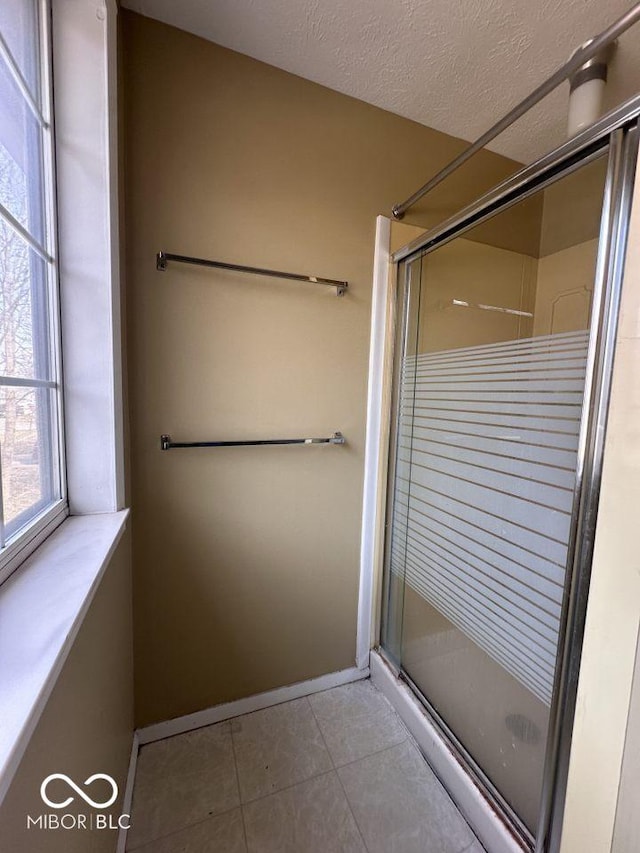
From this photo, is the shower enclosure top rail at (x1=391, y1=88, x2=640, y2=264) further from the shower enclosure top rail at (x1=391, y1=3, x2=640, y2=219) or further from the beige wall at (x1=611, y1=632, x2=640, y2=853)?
the beige wall at (x1=611, y1=632, x2=640, y2=853)

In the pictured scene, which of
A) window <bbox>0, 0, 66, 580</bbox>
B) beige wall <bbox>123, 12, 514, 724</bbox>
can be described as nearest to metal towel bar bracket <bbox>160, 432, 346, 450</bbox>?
beige wall <bbox>123, 12, 514, 724</bbox>

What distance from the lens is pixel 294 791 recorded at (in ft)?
3.78

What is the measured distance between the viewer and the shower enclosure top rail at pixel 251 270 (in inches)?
44.2

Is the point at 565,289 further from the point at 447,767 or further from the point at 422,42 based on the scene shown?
the point at 447,767

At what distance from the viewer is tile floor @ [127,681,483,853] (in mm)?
1029

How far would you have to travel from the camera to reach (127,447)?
1124 millimetres

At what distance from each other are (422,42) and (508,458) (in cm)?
137

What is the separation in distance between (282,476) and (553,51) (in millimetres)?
1721

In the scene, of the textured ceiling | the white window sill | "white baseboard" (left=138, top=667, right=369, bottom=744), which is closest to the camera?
the white window sill

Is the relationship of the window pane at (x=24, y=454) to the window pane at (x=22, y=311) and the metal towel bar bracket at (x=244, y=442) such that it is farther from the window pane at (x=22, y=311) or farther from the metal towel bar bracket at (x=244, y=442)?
the metal towel bar bracket at (x=244, y=442)

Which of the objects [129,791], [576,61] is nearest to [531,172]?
[576,61]

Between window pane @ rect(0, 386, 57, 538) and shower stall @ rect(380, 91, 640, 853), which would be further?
shower stall @ rect(380, 91, 640, 853)

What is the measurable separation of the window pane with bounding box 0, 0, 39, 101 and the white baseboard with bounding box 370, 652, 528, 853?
2.20 metres

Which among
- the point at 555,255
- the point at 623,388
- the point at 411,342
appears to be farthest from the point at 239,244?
the point at 555,255
